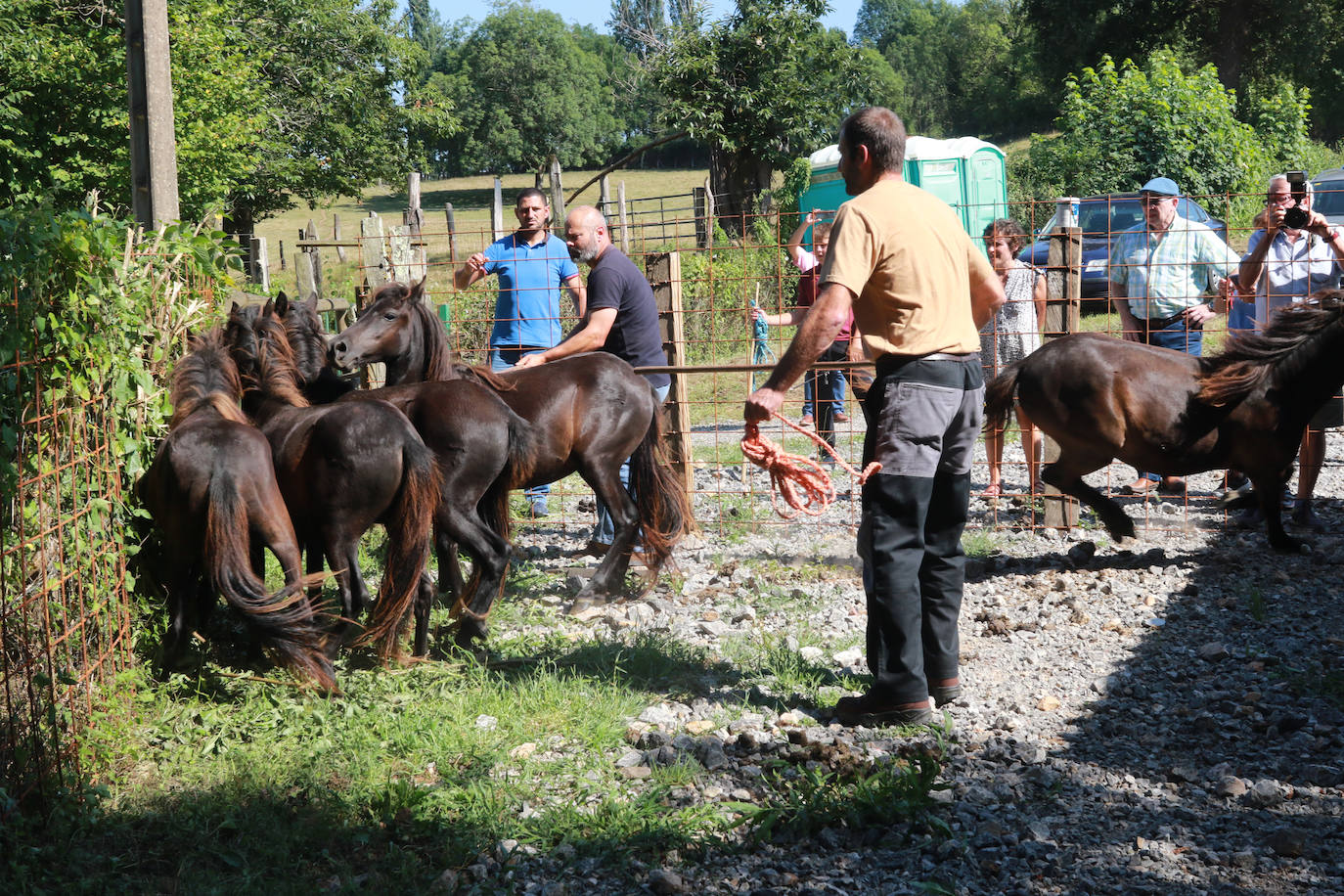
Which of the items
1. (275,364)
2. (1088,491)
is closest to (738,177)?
(1088,491)

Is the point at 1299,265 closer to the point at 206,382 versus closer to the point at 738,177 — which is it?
the point at 206,382

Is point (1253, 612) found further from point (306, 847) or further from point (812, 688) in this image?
point (306, 847)

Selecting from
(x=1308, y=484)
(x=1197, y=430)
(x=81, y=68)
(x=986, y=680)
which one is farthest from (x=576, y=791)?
(x=81, y=68)

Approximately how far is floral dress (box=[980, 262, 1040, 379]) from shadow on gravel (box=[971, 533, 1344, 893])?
2.56m

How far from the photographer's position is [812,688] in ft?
14.7

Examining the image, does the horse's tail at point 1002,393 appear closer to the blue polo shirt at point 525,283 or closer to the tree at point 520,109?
the blue polo shirt at point 525,283

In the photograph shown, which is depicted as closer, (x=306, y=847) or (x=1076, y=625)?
(x=306, y=847)

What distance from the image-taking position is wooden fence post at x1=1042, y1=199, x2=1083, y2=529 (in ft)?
22.9

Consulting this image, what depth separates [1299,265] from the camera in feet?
23.8

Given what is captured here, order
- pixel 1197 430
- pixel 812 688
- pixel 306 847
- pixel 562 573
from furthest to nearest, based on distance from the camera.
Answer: pixel 562 573
pixel 1197 430
pixel 812 688
pixel 306 847

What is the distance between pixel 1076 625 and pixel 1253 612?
0.84 meters

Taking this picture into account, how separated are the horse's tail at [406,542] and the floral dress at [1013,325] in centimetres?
453

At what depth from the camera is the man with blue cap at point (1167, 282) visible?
7434 mm

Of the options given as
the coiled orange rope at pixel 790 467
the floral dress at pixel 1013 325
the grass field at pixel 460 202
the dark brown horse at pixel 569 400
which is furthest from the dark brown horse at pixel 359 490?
the grass field at pixel 460 202
